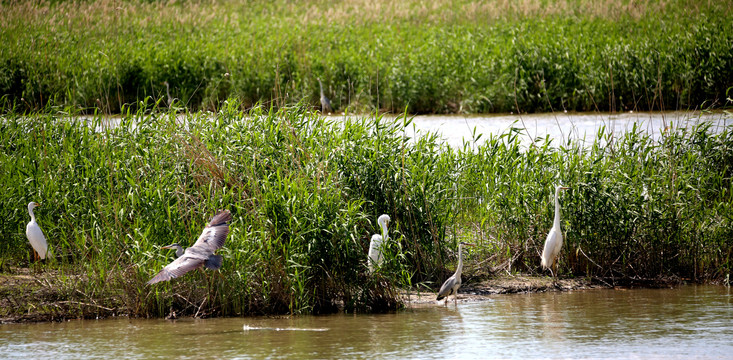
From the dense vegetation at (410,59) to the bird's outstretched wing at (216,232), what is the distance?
834 cm

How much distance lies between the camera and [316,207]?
712 cm

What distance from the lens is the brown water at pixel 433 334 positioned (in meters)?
6.01

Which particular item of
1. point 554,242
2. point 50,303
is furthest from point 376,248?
point 50,303

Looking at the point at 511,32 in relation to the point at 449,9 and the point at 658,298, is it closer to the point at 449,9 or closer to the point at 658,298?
the point at 449,9

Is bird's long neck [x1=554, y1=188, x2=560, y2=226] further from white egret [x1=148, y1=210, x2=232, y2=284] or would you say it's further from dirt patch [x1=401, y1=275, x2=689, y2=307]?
white egret [x1=148, y1=210, x2=232, y2=284]

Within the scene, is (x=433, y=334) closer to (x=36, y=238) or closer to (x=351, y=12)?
(x=36, y=238)

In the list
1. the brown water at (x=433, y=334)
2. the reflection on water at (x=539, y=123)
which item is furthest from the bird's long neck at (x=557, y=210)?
the reflection on water at (x=539, y=123)

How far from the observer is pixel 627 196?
840cm

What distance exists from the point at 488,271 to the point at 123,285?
3.47m

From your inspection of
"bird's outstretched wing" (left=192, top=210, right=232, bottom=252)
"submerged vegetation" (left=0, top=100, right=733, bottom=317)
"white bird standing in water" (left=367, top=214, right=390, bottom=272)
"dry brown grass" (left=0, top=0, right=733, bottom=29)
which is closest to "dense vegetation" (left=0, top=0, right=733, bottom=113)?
"dry brown grass" (left=0, top=0, right=733, bottom=29)

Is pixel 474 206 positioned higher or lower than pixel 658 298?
higher

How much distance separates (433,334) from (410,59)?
468 inches

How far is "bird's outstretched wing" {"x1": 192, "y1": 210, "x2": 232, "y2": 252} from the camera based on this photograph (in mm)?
6488

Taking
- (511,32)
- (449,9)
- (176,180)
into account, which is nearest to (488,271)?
(176,180)
